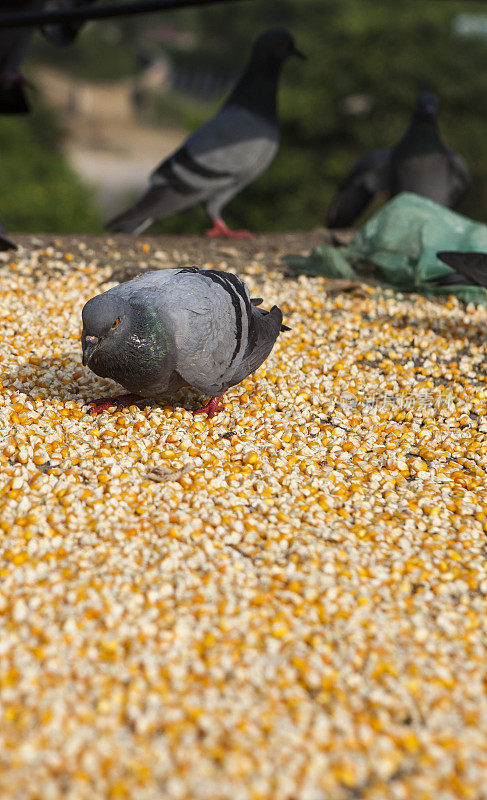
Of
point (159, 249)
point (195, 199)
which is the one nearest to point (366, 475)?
point (159, 249)

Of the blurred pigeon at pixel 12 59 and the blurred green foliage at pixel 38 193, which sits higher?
the blurred pigeon at pixel 12 59

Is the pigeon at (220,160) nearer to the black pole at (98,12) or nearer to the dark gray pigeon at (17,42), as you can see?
the dark gray pigeon at (17,42)

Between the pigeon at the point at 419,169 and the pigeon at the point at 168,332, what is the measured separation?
434 cm

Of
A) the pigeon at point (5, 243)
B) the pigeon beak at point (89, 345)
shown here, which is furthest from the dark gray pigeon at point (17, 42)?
the pigeon beak at point (89, 345)

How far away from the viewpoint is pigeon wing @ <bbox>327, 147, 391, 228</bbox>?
7316 millimetres

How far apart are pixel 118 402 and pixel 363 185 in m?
4.89

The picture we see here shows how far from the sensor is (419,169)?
6.99 m

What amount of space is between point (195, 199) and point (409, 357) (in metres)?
2.94

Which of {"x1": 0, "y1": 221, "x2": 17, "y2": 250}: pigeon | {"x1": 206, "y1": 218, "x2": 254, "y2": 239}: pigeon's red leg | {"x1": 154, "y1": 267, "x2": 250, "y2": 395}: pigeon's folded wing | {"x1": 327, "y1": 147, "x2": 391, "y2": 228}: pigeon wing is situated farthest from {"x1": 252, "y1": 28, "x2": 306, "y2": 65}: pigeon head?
{"x1": 154, "y1": 267, "x2": 250, "y2": 395}: pigeon's folded wing

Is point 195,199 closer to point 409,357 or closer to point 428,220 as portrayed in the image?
point 428,220

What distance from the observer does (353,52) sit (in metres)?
16.0

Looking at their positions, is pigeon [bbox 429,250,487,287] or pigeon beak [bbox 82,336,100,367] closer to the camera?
pigeon beak [bbox 82,336,100,367]

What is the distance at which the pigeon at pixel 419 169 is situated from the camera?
7.00 m

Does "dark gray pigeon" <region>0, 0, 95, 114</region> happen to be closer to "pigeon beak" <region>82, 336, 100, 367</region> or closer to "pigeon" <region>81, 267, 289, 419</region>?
"pigeon" <region>81, 267, 289, 419</region>
